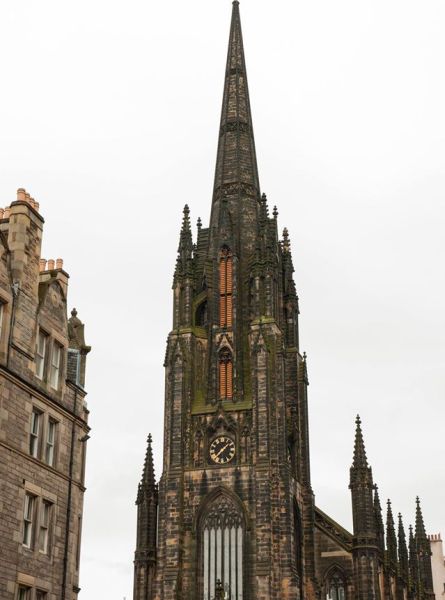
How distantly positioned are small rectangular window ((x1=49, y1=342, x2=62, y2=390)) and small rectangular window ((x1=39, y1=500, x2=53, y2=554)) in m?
3.64

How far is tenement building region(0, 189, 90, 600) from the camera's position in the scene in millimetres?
27859

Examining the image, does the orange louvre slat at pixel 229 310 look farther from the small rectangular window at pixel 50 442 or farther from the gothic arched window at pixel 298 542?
the small rectangular window at pixel 50 442

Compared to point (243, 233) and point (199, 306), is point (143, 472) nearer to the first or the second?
point (199, 306)

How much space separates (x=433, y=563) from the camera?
101 m

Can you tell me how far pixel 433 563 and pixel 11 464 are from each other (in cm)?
8077

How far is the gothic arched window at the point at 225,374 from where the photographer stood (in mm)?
61375

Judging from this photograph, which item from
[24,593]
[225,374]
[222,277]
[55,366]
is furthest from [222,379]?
[24,593]

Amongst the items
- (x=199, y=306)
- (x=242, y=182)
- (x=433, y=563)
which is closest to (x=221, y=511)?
(x=199, y=306)

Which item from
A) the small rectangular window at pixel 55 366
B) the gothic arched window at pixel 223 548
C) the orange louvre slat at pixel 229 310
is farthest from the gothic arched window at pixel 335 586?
the small rectangular window at pixel 55 366

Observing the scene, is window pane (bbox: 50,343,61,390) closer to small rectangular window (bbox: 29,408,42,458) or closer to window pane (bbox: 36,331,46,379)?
window pane (bbox: 36,331,46,379)

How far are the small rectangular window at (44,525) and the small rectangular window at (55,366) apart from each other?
3640 mm

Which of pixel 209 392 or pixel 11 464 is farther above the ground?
pixel 209 392

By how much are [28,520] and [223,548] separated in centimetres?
2883

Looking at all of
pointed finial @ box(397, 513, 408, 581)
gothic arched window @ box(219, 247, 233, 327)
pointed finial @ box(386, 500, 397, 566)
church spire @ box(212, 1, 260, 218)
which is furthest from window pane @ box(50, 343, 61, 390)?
pointed finial @ box(397, 513, 408, 581)
